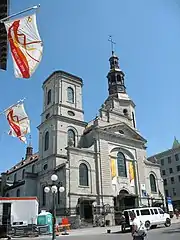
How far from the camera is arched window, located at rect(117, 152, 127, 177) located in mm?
45531

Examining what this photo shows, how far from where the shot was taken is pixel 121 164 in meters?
46.3

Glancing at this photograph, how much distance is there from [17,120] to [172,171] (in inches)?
2238

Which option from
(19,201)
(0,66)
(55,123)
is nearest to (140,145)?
(55,123)

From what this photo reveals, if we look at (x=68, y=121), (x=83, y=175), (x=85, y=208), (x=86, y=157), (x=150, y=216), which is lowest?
(x=150, y=216)

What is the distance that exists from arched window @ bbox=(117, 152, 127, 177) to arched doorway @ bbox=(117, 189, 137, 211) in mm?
2801

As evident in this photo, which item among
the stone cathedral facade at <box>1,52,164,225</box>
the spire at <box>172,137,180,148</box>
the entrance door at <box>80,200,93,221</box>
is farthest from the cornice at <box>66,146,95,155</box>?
the spire at <box>172,137,180,148</box>

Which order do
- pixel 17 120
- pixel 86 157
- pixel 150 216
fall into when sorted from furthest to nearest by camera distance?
pixel 86 157 → pixel 150 216 → pixel 17 120

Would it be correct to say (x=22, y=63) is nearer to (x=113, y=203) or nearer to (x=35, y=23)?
(x=35, y=23)

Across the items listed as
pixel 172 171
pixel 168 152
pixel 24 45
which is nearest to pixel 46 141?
pixel 24 45

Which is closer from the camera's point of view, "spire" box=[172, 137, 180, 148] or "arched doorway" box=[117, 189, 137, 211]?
"arched doorway" box=[117, 189, 137, 211]

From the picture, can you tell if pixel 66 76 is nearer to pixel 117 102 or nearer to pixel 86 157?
pixel 117 102

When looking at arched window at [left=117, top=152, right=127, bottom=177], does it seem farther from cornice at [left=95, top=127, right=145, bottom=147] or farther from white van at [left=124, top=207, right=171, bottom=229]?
white van at [left=124, top=207, right=171, bottom=229]

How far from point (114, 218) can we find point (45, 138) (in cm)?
1747

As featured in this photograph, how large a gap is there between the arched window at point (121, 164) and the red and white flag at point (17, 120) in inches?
1122
